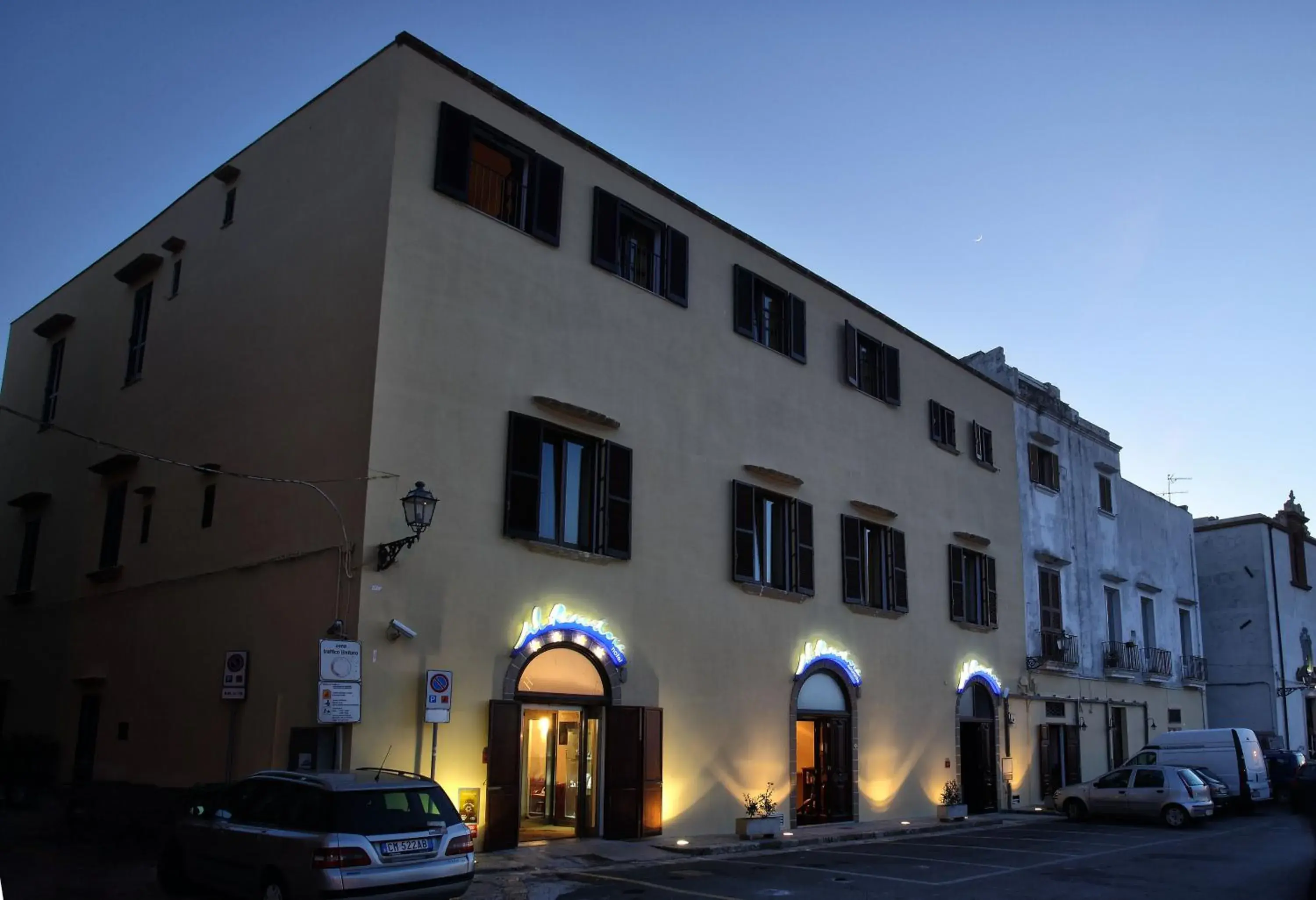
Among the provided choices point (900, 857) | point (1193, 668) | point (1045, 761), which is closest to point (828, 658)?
point (900, 857)

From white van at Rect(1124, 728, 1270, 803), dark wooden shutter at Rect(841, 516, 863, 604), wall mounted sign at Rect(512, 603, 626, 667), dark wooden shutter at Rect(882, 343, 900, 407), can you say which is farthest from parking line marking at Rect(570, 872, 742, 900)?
white van at Rect(1124, 728, 1270, 803)

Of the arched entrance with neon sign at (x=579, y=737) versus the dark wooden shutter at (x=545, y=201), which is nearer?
the arched entrance with neon sign at (x=579, y=737)

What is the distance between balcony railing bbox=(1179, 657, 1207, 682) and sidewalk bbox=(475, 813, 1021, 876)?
1975 cm

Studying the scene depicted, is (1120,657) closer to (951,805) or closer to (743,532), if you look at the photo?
(951,805)

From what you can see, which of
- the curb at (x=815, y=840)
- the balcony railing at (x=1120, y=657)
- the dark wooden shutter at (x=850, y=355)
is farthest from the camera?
the balcony railing at (x=1120, y=657)

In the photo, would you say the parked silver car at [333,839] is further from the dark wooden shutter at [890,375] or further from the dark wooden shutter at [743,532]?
the dark wooden shutter at [890,375]

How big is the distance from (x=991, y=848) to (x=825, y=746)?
4.17m

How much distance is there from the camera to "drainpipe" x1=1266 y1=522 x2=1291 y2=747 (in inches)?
1583

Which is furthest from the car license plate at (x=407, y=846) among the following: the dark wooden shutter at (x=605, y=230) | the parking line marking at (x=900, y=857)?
the dark wooden shutter at (x=605, y=230)

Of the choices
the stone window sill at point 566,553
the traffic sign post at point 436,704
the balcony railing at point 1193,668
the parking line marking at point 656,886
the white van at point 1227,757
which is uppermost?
the stone window sill at point 566,553

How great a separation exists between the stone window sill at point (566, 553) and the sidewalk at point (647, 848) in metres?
4.15

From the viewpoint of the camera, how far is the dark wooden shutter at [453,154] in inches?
642

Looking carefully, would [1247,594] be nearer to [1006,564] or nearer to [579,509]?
[1006,564]

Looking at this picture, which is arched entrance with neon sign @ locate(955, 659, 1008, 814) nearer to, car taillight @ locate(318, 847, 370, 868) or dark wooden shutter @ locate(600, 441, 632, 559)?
dark wooden shutter @ locate(600, 441, 632, 559)
